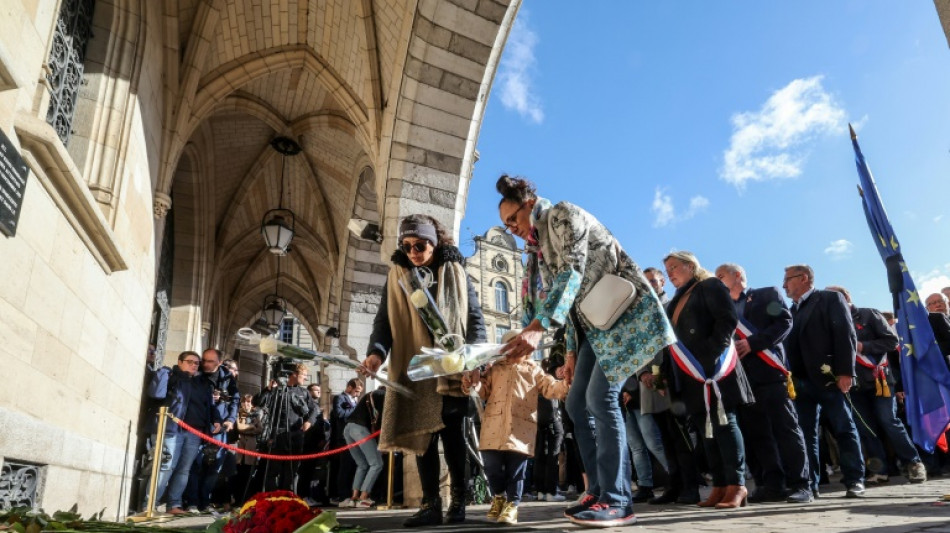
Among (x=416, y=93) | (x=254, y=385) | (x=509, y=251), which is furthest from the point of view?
(x=509, y=251)

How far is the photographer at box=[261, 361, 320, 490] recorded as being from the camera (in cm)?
750

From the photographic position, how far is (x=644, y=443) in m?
5.14

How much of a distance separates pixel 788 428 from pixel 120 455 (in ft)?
19.0

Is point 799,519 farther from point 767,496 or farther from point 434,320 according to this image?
point 434,320

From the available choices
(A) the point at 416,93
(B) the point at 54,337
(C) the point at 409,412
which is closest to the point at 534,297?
(C) the point at 409,412

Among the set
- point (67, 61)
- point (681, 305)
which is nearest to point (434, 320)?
point (681, 305)

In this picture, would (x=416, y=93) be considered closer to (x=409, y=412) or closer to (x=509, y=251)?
(x=409, y=412)

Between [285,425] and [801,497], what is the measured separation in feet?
18.5

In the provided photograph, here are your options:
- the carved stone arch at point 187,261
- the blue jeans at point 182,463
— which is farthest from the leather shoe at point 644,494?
the carved stone arch at point 187,261

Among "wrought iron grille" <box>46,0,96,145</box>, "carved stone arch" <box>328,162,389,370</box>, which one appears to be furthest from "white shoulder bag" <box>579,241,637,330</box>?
"carved stone arch" <box>328,162,389,370</box>

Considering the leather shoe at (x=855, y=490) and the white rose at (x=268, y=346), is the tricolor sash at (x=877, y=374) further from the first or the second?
the white rose at (x=268, y=346)

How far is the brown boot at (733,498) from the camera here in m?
3.70

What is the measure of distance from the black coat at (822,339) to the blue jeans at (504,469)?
232cm

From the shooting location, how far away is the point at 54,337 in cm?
413
